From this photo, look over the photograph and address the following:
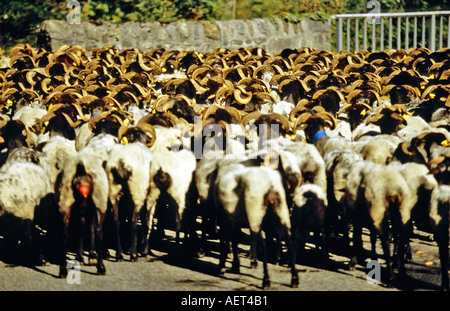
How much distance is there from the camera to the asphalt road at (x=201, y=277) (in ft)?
26.0

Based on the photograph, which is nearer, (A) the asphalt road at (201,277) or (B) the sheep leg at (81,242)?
(A) the asphalt road at (201,277)

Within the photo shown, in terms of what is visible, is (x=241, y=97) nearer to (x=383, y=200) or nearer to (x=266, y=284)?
(x=383, y=200)

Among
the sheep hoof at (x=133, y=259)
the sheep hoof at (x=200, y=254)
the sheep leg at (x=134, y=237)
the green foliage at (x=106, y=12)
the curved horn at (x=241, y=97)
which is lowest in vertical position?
the sheep hoof at (x=200, y=254)

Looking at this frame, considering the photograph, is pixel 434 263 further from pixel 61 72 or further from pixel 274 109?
pixel 61 72

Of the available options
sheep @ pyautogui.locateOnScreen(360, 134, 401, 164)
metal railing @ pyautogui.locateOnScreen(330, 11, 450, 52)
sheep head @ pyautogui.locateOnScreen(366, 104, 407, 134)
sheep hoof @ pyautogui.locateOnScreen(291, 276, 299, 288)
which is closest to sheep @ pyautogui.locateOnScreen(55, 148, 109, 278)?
sheep hoof @ pyautogui.locateOnScreen(291, 276, 299, 288)

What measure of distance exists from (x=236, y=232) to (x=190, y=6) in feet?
62.0

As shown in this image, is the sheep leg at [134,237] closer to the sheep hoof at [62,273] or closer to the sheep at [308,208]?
the sheep hoof at [62,273]

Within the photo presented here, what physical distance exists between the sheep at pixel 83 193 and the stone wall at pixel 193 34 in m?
14.3

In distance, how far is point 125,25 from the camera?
2258 cm

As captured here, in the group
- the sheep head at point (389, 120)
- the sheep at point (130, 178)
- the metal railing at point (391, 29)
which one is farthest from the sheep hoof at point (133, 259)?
the metal railing at point (391, 29)

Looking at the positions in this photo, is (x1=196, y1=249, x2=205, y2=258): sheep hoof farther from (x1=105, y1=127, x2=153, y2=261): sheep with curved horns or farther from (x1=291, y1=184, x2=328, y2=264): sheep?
(x1=291, y1=184, x2=328, y2=264): sheep

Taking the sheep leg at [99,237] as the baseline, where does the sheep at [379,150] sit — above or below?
above

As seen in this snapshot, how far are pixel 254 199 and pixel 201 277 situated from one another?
1.53 meters
